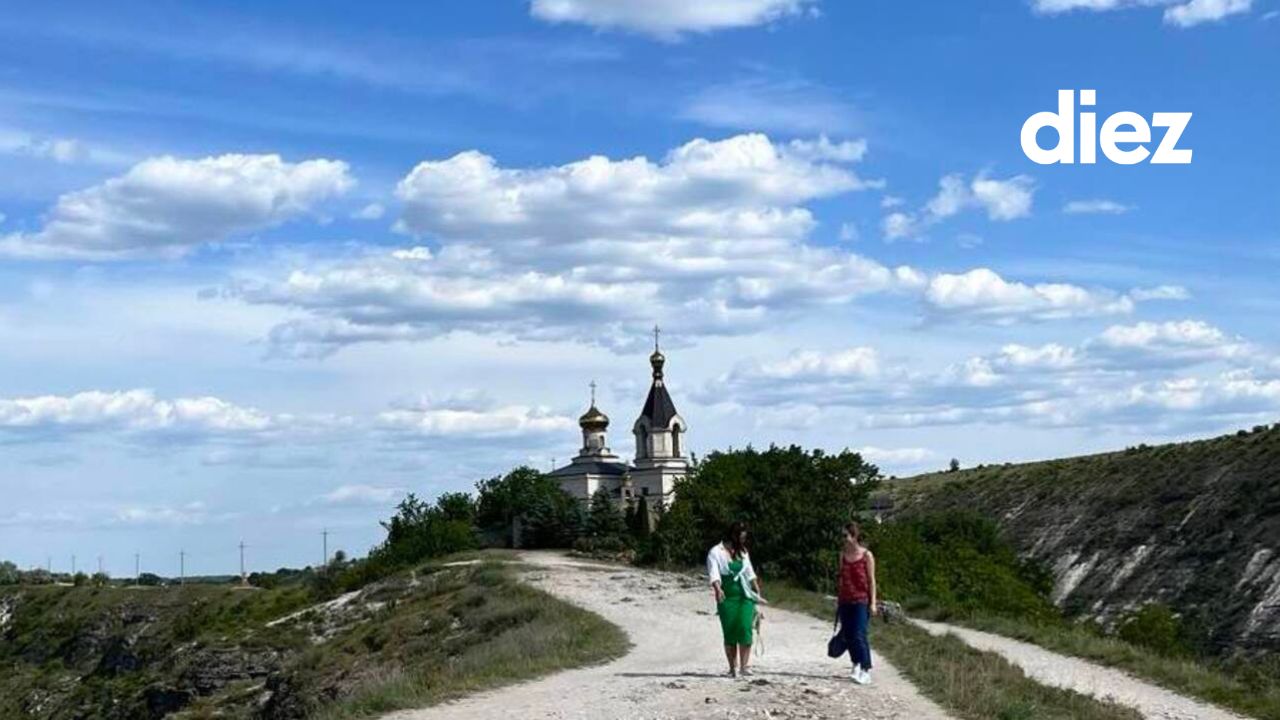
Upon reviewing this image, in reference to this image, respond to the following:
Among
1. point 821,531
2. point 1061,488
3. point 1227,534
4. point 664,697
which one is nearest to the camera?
point 664,697

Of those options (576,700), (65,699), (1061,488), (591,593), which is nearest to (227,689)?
(591,593)

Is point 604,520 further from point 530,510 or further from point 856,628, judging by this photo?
point 856,628

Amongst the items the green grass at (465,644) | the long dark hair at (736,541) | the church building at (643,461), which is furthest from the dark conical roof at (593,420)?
the long dark hair at (736,541)

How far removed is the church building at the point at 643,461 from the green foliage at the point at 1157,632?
29574mm

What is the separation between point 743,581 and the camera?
1927 centimetres

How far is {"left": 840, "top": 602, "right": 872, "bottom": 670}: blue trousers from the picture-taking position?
1872cm

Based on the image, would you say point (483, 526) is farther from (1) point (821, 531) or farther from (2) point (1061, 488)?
(2) point (1061, 488)

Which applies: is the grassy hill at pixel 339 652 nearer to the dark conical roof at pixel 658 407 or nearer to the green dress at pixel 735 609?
the green dress at pixel 735 609

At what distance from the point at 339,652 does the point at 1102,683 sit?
20.1 metres

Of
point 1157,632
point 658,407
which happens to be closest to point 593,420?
point 658,407

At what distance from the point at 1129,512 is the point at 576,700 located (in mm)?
59865

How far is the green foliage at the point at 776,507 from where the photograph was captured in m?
51.9

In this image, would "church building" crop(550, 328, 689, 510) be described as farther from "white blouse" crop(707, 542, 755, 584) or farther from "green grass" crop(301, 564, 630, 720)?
"white blouse" crop(707, 542, 755, 584)

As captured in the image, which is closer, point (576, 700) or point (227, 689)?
point (576, 700)
